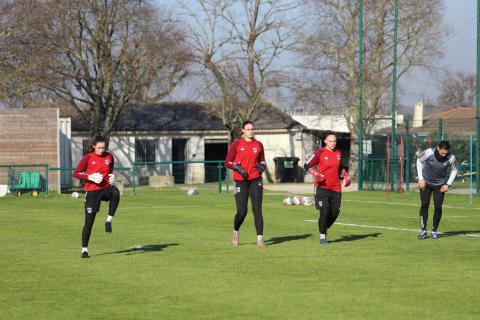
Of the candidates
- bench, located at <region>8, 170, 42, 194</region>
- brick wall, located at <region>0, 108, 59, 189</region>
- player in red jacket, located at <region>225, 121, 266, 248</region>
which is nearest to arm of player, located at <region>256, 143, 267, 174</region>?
player in red jacket, located at <region>225, 121, 266, 248</region>

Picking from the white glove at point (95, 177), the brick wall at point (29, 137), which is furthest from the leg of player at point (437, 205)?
the brick wall at point (29, 137)

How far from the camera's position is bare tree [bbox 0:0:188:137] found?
158 ft

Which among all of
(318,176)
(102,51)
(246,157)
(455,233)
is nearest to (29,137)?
Result: (102,51)

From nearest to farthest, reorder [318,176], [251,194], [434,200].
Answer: [251,194] < [318,176] < [434,200]

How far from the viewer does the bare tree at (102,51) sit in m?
48.2

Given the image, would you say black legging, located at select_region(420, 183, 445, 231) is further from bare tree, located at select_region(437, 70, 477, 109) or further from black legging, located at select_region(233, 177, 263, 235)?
bare tree, located at select_region(437, 70, 477, 109)

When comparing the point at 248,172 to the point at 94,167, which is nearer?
the point at 94,167

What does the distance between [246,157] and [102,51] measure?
3503cm

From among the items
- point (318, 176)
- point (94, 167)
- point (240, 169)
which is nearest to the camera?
point (94, 167)

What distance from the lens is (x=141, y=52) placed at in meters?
51.0

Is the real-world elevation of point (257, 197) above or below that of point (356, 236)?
above

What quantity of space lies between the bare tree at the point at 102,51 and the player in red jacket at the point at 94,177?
33.5 m

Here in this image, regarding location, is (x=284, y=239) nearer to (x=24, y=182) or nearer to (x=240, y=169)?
(x=240, y=169)

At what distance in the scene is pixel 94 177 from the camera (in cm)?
1517
